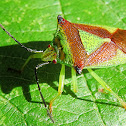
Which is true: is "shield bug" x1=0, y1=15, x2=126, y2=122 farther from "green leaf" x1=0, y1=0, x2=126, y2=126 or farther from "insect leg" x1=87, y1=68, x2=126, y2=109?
"green leaf" x1=0, y1=0, x2=126, y2=126

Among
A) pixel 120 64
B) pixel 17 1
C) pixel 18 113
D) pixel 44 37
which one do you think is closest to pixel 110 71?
pixel 120 64

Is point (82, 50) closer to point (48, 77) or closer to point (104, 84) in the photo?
point (104, 84)

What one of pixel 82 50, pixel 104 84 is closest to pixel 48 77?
pixel 82 50

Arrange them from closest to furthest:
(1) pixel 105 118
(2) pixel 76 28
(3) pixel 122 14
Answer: (1) pixel 105 118
(2) pixel 76 28
(3) pixel 122 14

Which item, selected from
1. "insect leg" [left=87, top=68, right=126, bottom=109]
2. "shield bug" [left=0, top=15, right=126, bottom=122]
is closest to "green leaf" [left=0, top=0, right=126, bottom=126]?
"insect leg" [left=87, top=68, right=126, bottom=109]

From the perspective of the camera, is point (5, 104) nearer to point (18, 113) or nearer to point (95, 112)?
point (18, 113)

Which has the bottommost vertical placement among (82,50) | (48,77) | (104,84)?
(104,84)

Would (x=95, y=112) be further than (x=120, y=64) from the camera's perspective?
No

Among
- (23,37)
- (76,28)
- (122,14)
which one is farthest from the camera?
(122,14)

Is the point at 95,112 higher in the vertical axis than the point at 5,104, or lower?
lower
